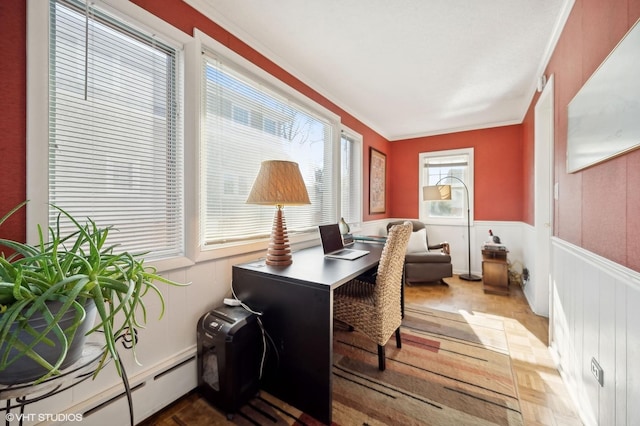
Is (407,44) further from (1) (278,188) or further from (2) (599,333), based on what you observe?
(2) (599,333)

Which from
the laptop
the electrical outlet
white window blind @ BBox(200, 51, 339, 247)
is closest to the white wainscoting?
the electrical outlet

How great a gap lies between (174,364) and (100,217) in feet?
3.01

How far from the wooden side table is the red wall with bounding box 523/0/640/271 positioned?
1.70 metres

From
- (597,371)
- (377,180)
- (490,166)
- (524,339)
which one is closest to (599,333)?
(597,371)

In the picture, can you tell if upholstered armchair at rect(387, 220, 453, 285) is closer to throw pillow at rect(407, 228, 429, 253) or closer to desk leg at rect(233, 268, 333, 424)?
throw pillow at rect(407, 228, 429, 253)

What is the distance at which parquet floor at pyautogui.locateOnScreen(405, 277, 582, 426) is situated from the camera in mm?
1442

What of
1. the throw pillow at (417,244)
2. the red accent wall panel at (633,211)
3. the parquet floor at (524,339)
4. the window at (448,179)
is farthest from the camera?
the window at (448,179)

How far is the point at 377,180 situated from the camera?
171 inches

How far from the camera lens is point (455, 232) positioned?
4.35 metres

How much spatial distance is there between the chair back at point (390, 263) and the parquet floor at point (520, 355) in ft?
3.07

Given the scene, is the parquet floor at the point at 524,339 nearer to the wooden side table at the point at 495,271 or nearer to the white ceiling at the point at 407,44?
the wooden side table at the point at 495,271

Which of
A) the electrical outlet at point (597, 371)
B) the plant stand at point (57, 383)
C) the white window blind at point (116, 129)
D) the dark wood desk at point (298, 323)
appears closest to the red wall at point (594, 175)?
the electrical outlet at point (597, 371)

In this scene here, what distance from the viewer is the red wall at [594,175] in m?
0.98

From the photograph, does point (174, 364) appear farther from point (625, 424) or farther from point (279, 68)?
point (279, 68)
